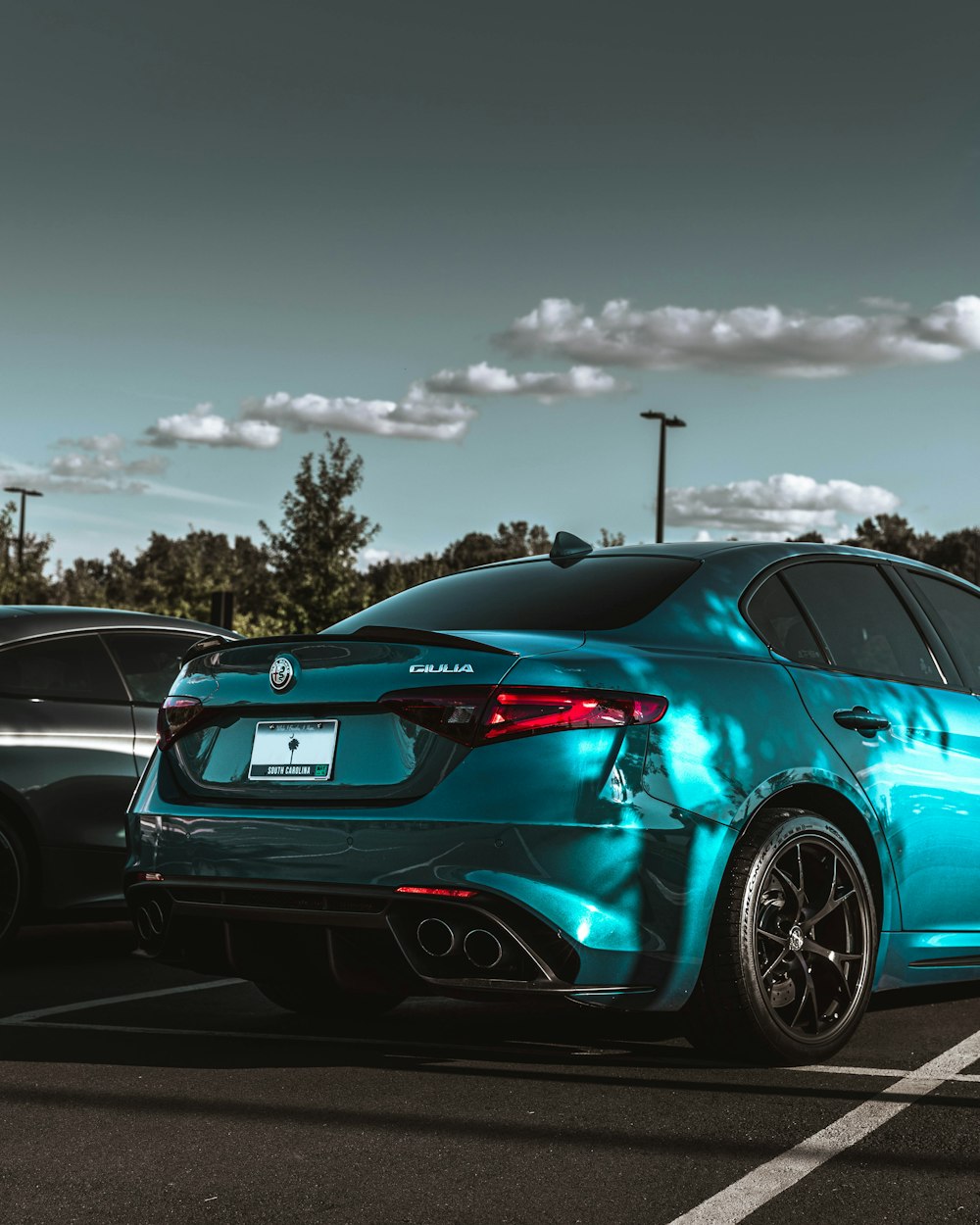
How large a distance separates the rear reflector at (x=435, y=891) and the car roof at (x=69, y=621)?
10.9ft

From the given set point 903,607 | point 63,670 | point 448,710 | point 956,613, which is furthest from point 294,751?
point 63,670

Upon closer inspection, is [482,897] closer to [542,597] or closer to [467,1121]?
[467,1121]

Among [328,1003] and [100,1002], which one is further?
[100,1002]

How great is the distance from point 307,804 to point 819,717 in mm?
1615

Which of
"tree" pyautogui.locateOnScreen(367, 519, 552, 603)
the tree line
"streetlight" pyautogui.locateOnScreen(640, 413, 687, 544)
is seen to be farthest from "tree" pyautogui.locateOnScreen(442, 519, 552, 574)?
"streetlight" pyautogui.locateOnScreen(640, 413, 687, 544)

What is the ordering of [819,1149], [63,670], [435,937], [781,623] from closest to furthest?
[819,1149] < [435,937] < [781,623] < [63,670]

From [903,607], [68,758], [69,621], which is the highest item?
[903,607]

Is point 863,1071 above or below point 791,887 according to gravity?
below

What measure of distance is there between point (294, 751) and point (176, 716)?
0.60 metres

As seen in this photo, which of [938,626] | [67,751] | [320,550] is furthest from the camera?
[320,550]

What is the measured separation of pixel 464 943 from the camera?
13.7 ft

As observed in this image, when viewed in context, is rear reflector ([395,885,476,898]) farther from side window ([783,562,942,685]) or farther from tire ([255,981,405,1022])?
side window ([783,562,942,685])

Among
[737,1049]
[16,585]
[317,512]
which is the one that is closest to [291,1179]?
[737,1049]

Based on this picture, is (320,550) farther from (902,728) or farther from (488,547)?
(488,547)
